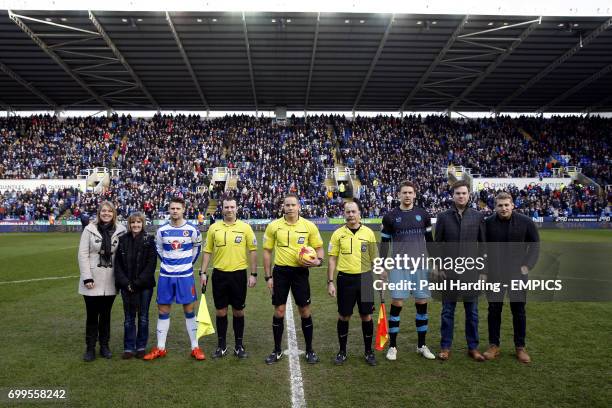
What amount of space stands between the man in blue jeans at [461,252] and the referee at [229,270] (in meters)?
2.47

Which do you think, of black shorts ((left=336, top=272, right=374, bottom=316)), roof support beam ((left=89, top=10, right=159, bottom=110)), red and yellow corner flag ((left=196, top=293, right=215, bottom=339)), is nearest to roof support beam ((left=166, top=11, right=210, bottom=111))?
roof support beam ((left=89, top=10, right=159, bottom=110))

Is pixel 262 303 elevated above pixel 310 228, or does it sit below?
below

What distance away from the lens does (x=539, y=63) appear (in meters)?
31.5

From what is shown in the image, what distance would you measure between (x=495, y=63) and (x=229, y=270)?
103 feet

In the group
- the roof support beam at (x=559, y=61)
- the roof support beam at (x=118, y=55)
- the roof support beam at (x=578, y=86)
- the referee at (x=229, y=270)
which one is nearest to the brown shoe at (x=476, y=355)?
the referee at (x=229, y=270)

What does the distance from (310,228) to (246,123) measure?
3604 cm

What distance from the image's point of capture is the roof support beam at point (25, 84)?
31600mm

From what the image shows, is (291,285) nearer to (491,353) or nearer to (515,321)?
(491,353)

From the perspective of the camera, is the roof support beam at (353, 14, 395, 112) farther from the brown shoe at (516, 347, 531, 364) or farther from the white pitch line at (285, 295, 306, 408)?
the brown shoe at (516, 347, 531, 364)

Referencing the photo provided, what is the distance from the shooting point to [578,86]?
35719mm

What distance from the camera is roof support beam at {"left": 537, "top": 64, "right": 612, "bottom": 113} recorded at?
3223 cm

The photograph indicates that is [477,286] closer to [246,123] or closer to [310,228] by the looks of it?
[310,228]

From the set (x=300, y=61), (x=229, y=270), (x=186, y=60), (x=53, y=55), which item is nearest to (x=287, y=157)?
(x=300, y=61)

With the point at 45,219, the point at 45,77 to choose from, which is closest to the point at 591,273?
the point at 45,219
